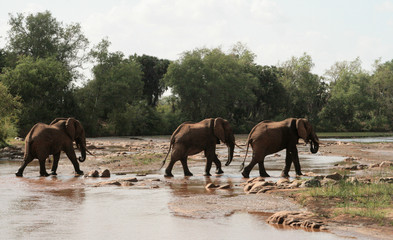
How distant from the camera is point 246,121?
9100cm

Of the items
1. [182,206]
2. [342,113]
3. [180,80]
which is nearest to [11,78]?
[180,80]

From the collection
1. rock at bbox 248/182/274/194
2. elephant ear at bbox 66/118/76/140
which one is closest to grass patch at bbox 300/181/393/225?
rock at bbox 248/182/274/194

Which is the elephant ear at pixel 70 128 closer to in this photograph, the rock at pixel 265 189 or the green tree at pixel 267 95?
the rock at pixel 265 189

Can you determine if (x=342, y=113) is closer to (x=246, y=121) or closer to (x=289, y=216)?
(x=246, y=121)

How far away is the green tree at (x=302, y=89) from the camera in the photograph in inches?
3885

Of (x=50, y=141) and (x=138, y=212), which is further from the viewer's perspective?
(x=50, y=141)

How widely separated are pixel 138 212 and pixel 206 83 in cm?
7174

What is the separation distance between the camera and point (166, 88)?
8912cm

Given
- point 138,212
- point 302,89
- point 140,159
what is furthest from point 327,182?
point 302,89

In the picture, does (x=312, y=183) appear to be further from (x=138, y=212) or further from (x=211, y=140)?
(x=211, y=140)

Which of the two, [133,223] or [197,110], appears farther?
[197,110]

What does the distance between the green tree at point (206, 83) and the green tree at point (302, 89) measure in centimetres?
1439

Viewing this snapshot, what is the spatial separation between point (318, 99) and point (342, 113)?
728cm

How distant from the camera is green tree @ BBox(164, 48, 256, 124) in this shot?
8150 centimetres
